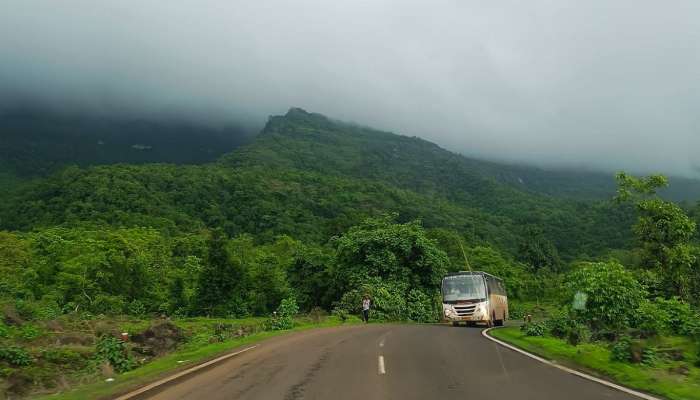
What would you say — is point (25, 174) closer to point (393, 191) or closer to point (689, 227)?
point (393, 191)

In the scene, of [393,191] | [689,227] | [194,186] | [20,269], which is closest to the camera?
[689,227]

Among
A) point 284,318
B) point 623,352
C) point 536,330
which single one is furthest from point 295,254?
point 623,352

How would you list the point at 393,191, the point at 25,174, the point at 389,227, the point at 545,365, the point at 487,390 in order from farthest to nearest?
the point at 25,174 → the point at 393,191 → the point at 389,227 → the point at 545,365 → the point at 487,390

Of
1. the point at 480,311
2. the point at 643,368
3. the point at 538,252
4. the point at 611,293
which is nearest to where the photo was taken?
the point at 643,368

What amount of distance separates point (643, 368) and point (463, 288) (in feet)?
63.7

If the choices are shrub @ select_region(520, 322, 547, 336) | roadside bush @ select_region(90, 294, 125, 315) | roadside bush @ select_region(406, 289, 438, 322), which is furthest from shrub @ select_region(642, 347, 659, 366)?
roadside bush @ select_region(90, 294, 125, 315)

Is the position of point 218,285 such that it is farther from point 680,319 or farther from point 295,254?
point 680,319

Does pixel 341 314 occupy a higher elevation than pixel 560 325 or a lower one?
lower

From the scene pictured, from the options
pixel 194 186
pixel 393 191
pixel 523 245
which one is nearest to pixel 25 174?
pixel 194 186

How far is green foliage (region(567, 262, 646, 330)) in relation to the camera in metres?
16.6

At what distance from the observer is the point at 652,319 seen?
14961 mm

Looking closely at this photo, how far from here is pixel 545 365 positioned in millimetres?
12719

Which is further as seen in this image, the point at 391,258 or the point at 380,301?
the point at 391,258

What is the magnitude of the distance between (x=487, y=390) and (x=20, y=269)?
62.8 m
